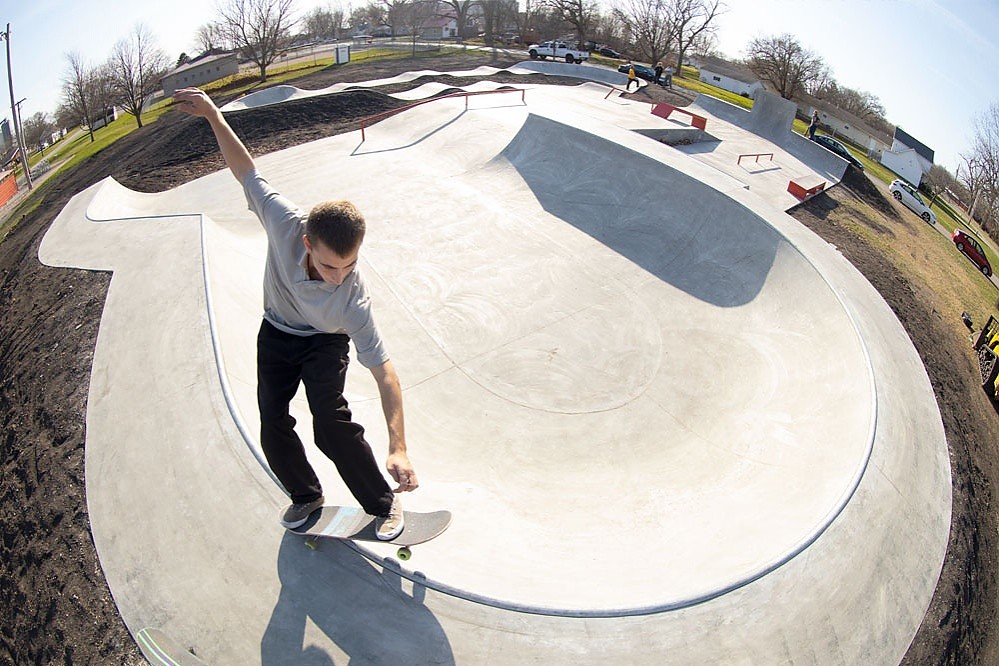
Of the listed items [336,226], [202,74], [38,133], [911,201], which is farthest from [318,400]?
[38,133]

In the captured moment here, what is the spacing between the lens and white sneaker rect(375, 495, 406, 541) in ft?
11.6

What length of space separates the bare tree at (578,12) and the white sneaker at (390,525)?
49.1 m

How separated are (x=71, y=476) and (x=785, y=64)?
144ft

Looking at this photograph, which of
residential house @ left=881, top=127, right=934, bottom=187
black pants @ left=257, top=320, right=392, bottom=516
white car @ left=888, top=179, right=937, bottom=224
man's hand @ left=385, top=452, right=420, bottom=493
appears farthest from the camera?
residential house @ left=881, top=127, right=934, bottom=187

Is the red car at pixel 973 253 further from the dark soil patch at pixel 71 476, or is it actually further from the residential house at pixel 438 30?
the residential house at pixel 438 30

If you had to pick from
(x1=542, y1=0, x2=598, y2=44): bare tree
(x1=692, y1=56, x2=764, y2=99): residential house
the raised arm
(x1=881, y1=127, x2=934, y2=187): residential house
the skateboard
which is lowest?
(x1=881, y1=127, x2=934, y2=187): residential house

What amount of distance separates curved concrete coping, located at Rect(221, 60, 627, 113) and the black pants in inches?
807

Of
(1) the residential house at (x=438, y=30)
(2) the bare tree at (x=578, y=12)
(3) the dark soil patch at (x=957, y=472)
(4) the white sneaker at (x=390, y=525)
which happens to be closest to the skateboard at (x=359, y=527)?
(4) the white sneaker at (x=390, y=525)

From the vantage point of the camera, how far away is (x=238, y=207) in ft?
40.0

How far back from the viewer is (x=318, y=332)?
2836mm

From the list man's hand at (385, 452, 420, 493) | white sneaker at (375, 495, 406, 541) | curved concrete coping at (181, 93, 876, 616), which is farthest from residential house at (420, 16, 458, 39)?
man's hand at (385, 452, 420, 493)

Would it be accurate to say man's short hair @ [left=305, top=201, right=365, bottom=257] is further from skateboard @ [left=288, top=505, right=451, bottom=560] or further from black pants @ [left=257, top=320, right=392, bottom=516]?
skateboard @ [left=288, top=505, right=451, bottom=560]

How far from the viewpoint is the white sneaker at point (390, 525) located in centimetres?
353

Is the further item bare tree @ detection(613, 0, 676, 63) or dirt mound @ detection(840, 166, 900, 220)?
bare tree @ detection(613, 0, 676, 63)
